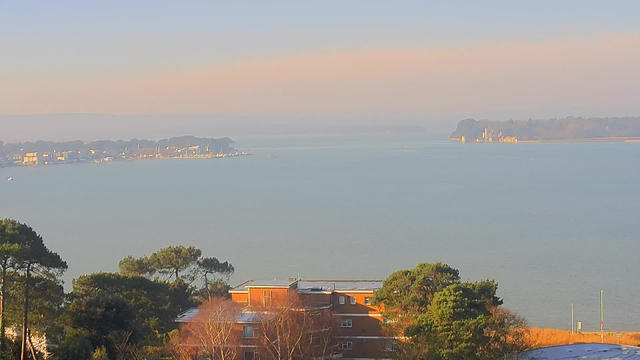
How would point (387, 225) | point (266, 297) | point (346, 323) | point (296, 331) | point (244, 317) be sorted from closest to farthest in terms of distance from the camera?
point (296, 331) → point (244, 317) → point (266, 297) → point (346, 323) → point (387, 225)

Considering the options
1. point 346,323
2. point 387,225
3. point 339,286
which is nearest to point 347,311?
point 346,323

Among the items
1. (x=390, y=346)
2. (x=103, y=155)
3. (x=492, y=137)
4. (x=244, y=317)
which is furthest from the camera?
(x=492, y=137)

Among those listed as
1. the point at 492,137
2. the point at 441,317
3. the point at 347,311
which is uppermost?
the point at 492,137

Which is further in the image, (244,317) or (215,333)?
(244,317)

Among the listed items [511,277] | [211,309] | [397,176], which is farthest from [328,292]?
[397,176]

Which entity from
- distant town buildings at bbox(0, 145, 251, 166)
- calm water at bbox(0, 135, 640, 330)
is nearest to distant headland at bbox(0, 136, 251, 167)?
distant town buildings at bbox(0, 145, 251, 166)

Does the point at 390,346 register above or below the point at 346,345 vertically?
above

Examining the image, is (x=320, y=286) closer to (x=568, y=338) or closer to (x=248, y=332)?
(x=248, y=332)

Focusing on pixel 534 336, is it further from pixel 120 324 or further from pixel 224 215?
pixel 224 215
